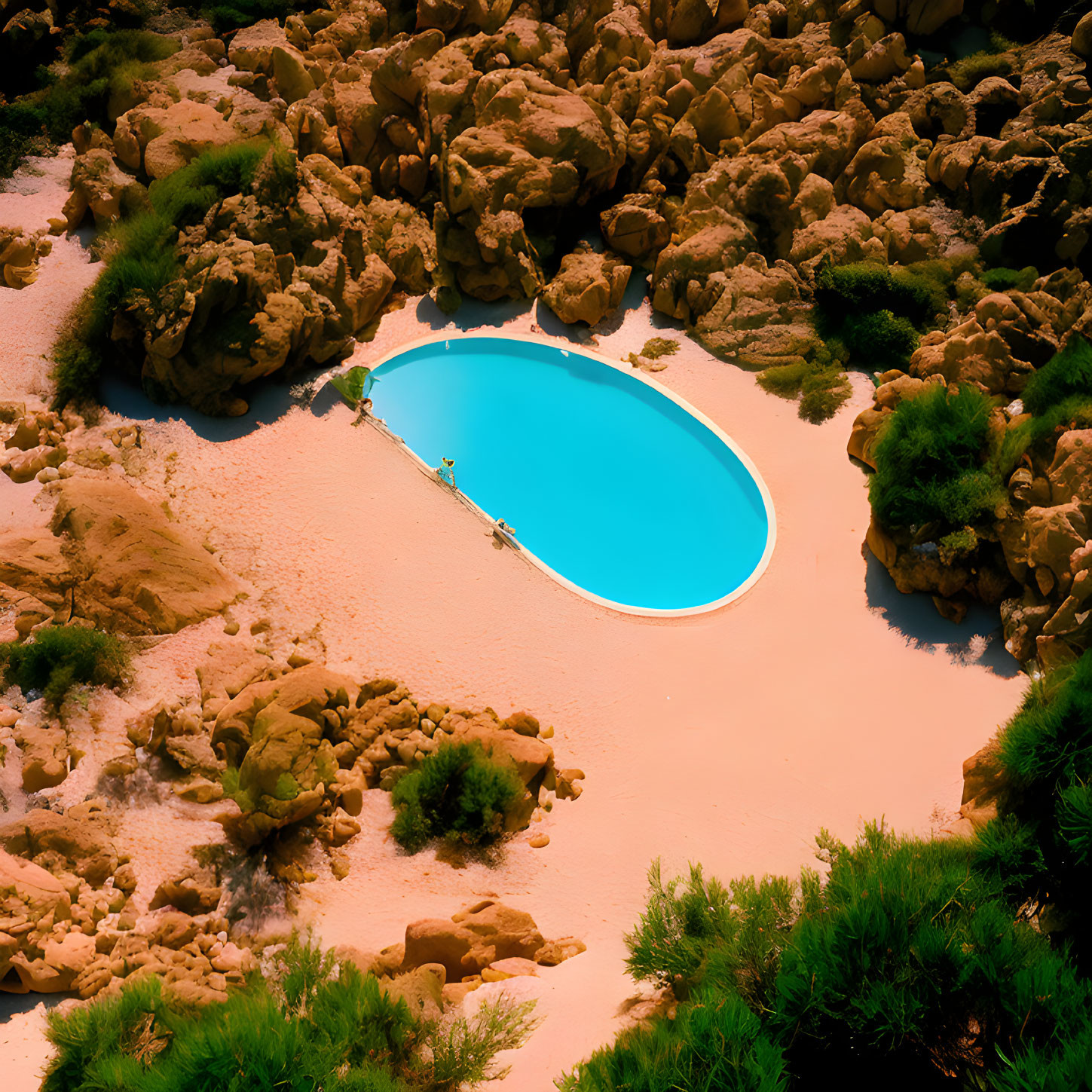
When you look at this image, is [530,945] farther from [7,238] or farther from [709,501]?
[7,238]

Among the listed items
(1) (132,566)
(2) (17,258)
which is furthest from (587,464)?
(2) (17,258)

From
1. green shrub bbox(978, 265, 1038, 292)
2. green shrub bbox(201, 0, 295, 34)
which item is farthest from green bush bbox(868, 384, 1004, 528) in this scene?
green shrub bbox(201, 0, 295, 34)

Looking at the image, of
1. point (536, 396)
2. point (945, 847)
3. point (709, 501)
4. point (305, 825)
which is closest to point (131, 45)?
point (536, 396)

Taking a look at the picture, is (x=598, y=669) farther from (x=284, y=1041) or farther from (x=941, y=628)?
(x=284, y=1041)

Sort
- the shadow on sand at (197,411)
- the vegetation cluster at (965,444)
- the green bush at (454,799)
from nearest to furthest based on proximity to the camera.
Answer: the green bush at (454,799) < the vegetation cluster at (965,444) < the shadow on sand at (197,411)

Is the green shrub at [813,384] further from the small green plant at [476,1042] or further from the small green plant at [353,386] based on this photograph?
the small green plant at [476,1042]

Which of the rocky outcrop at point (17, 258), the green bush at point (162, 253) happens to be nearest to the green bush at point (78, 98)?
the rocky outcrop at point (17, 258)

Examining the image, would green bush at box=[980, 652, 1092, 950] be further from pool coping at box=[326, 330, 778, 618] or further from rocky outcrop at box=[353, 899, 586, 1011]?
pool coping at box=[326, 330, 778, 618]
